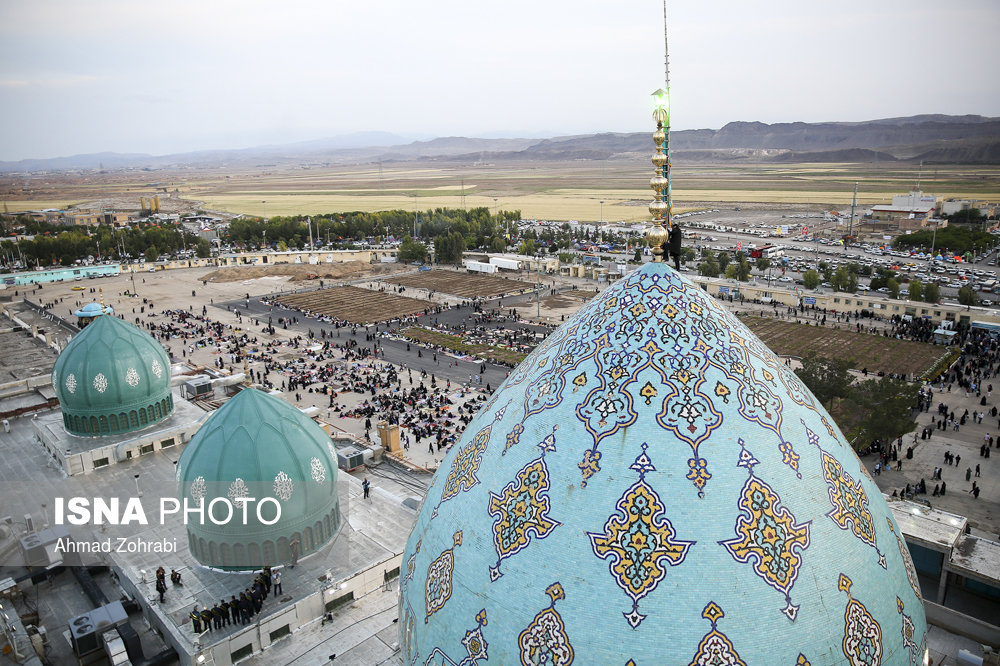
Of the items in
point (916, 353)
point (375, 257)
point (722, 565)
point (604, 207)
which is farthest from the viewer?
point (604, 207)

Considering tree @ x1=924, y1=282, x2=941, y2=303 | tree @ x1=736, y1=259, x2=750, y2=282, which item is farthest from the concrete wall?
tree @ x1=736, y1=259, x2=750, y2=282

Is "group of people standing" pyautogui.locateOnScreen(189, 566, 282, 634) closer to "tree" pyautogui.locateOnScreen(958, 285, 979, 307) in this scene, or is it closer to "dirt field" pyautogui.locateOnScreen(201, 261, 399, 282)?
"tree" pyautogui.locateOnScreen(958, 285, 979, 307)

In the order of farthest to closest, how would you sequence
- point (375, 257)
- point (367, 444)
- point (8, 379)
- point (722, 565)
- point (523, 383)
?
1. point (375, 257)
2. point (8, 379)
3. point (367, 444)
4. point (523, 383)
5. point (722, 565)

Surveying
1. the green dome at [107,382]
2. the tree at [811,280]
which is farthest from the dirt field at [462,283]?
the green dome at [107,382]

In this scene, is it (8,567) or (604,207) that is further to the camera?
(604,207)

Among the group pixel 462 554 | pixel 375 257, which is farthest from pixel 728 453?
pixel 375 257

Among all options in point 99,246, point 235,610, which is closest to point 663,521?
point 235,610

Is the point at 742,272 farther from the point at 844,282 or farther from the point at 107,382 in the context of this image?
the point at 107,382

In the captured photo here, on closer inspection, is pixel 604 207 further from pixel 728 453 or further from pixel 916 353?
pixel 728 453
